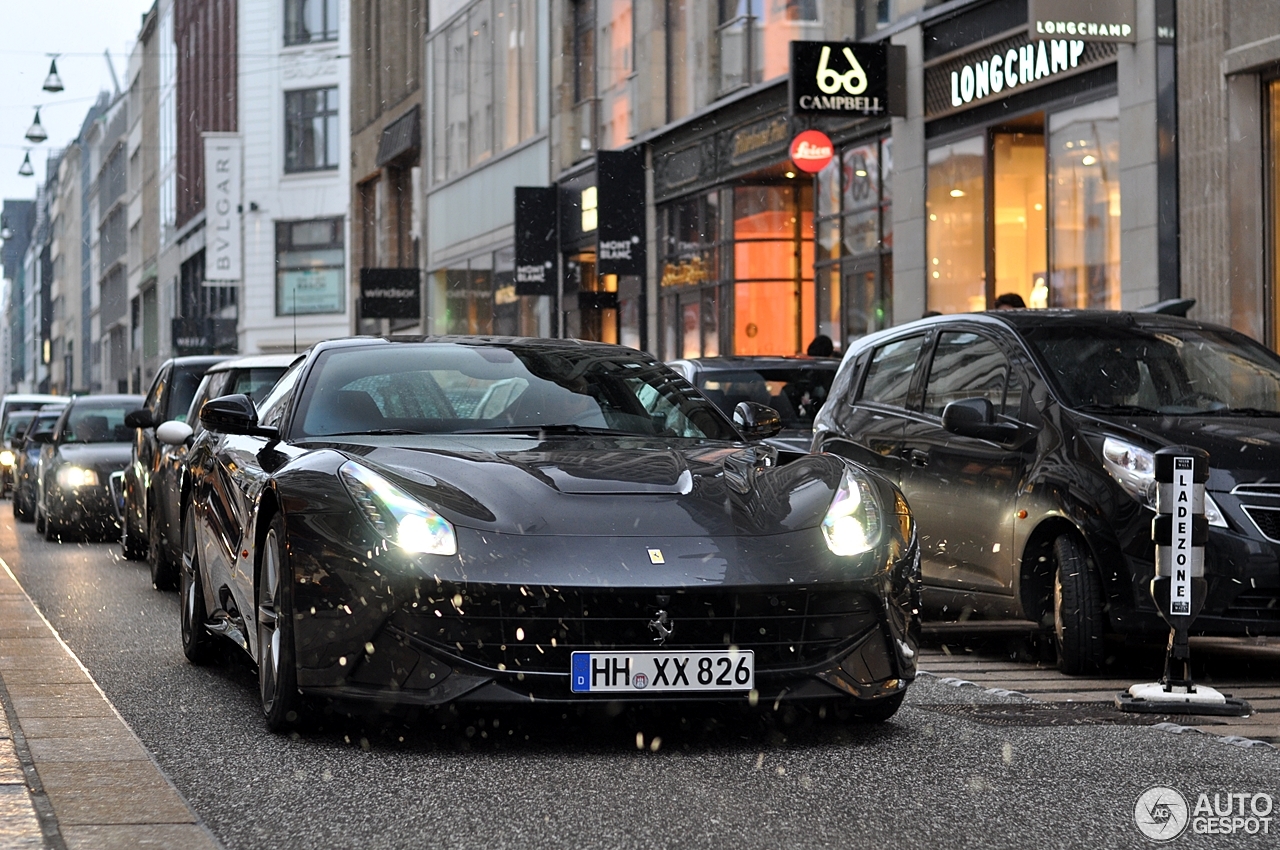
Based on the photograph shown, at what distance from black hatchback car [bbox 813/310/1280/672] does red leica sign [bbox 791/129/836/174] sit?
42.6ft

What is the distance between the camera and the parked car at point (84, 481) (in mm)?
18609

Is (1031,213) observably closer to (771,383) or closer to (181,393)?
(771,383)

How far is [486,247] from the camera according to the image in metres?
42.4

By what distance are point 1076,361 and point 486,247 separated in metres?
33.8

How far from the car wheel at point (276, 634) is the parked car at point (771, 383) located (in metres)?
6.78

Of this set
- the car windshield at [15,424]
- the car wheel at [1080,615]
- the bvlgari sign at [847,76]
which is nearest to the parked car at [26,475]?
the car windshield at [15,424]

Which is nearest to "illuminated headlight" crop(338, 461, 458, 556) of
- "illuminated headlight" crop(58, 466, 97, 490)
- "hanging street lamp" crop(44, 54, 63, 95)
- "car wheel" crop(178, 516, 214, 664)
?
"car wheel" crop(178, 516, 214, 664)

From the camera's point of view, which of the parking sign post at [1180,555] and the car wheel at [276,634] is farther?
the parking sign post at [1180,555]

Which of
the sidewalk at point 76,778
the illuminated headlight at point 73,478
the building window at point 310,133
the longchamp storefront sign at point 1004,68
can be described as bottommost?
the sidewalk at point 76,778

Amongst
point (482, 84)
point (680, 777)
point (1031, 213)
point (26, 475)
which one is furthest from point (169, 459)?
point (482, 84)

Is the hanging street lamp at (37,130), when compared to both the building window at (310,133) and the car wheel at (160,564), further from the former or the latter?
the car wheel at (160,564)

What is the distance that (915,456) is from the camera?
386 inches

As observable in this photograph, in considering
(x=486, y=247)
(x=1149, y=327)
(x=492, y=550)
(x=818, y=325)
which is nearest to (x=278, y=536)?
(x=492, y=550)

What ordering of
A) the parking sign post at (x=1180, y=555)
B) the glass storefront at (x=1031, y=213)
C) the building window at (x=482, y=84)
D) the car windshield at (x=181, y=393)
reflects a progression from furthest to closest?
1. the building window at (x=482, y=84)
2. the glass storefront at (x=1031, y=213)
3. the car windshield at (x=181, y=393)
4. the parking sign post at (x=1180, y=555)
